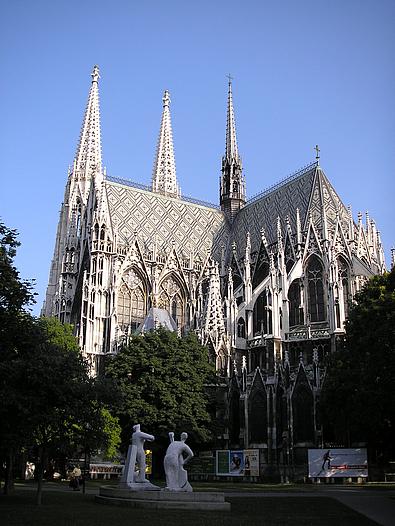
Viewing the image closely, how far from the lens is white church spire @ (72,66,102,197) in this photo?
75.5 m

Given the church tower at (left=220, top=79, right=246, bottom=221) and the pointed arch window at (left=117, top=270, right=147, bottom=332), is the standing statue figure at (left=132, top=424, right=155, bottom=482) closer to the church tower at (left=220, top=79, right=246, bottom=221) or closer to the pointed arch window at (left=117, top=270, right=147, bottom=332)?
the pointed arch window at (left=117, top=270, right=147, bottom=332)

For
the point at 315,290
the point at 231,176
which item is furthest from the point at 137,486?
the point at 231,176

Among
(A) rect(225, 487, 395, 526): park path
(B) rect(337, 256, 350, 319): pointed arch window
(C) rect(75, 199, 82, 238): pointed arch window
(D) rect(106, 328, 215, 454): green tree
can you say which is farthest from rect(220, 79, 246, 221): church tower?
(A) rect(225, 487, 395, 526): park path

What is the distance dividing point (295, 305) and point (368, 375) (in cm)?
1929

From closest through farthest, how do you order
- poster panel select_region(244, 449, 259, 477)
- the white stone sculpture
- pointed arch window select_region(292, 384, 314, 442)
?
the white stone sculpture
poster panel select_region(244, 449, 259, 477)
pointed arch window select_region(292, 384, 314, 442)

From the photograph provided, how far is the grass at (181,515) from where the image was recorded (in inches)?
611

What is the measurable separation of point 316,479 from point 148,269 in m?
28.3

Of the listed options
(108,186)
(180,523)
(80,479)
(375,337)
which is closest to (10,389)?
(180,523)

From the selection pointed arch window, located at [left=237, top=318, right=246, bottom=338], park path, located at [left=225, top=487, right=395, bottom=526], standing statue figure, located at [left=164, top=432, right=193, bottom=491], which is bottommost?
park path, located at [left=225, top=487, right=395, bottom=526]

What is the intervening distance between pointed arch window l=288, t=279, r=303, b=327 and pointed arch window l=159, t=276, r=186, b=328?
38.8ft

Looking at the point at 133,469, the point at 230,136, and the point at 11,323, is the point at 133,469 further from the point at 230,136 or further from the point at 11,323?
the point at 230,136

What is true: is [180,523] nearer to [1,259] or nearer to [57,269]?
[1,259]

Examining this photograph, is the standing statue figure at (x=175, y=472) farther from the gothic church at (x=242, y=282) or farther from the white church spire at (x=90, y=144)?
the white church spire at (x=90, y=144)

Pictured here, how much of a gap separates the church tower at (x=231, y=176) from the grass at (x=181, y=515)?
172 feet
